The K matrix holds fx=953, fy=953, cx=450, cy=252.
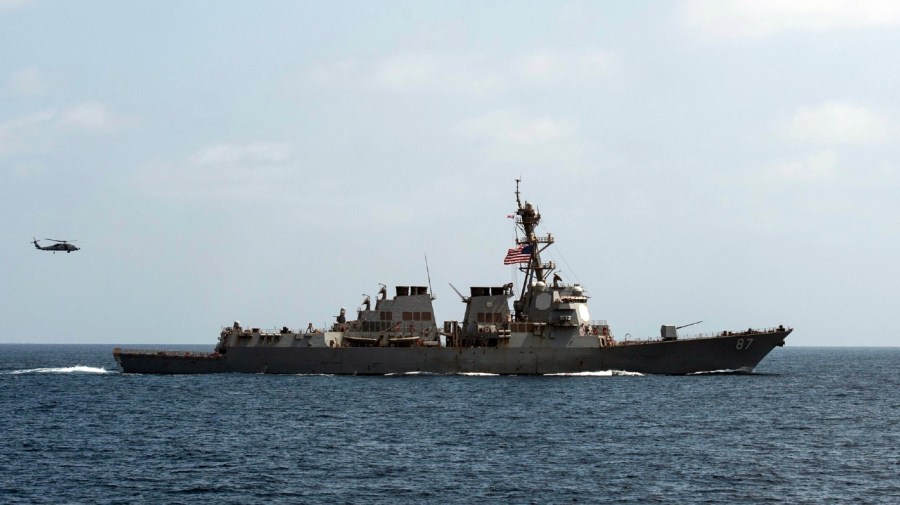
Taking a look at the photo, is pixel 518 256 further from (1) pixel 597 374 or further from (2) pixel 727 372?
(2) pixel 727 372

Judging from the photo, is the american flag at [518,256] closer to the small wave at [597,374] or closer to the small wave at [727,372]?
the small wave at [597,374]

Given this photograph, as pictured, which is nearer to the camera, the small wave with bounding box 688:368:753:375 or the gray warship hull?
the gray warship hull

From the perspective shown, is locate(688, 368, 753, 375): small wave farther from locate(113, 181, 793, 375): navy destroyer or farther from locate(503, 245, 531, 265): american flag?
locate(503, 245, 531, 265): american flag

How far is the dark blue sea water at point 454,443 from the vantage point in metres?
27.3

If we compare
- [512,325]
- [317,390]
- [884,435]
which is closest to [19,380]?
[317,390]

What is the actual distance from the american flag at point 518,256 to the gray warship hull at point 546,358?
5.76m

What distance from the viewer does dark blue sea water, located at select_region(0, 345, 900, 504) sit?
27266mm

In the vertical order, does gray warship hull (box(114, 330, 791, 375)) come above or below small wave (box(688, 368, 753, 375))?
above

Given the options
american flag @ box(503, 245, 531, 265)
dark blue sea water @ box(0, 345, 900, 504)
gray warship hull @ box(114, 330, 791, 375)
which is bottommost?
dark blue sea water @ box(0, 345, 900, 504)

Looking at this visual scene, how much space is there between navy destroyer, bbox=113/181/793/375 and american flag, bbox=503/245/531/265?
63mm

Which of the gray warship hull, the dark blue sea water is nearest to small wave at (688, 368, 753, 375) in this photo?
the gray warship hull

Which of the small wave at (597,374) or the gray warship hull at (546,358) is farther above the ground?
the gray warship hull at (546,358)

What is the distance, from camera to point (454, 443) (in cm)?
3547

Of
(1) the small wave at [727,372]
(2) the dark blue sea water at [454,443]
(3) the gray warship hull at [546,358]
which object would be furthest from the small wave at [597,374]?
(1) the small wave at [727,372]
